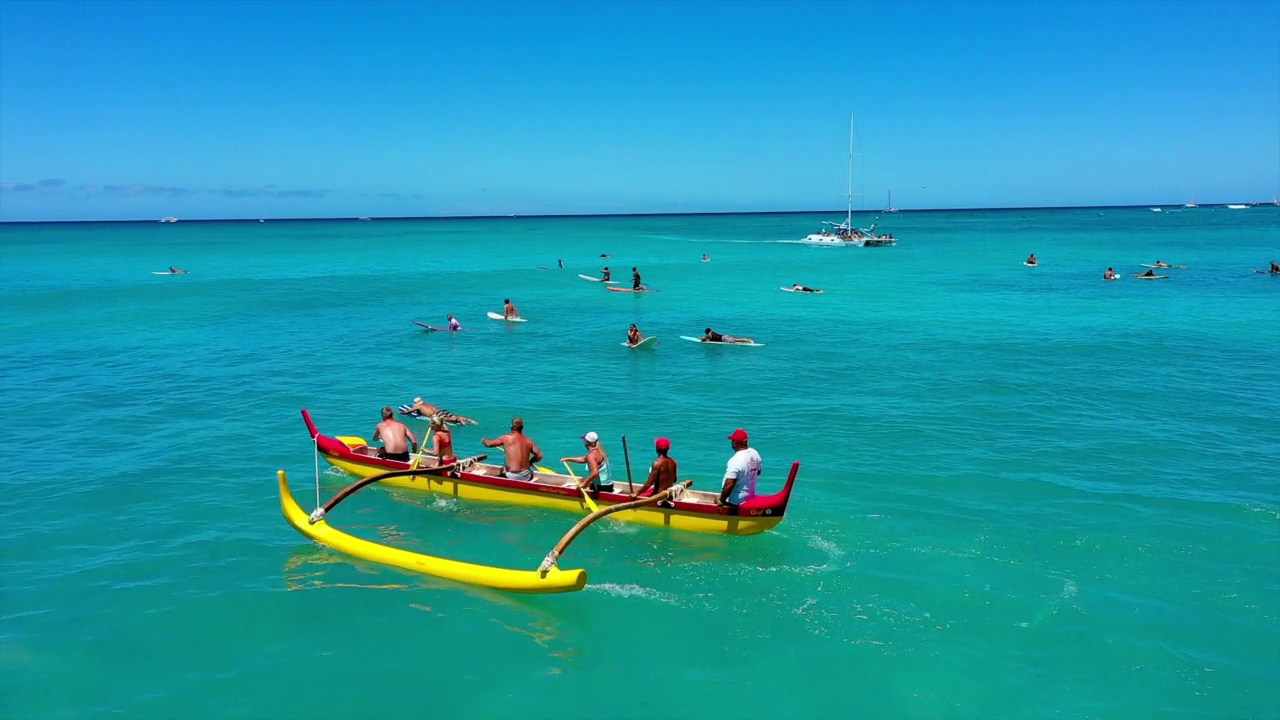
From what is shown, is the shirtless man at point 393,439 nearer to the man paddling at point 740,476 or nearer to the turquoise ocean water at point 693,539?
the turquoise ocean water at point 693,539

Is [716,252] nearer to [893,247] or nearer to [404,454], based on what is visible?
[893,247]

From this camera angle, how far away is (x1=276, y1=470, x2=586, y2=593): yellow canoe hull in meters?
13.5

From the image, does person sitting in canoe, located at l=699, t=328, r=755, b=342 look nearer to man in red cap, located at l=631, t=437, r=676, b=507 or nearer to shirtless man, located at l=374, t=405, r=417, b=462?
shirtless man, located at l=374, t=405, r=417, b=462

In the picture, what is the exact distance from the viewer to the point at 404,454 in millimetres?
18750

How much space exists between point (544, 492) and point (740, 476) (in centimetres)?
426

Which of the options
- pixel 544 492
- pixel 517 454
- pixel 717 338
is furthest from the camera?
pixel 717 338

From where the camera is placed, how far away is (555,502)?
17.1 metres

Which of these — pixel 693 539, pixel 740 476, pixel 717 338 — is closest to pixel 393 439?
pixel 693 539

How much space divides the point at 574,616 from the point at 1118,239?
129 meters

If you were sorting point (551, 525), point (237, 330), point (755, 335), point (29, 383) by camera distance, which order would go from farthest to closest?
point (237, 330)
point (755, 335)
point (29, 383)
point (551, 525)

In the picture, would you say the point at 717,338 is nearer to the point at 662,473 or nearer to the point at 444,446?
the point at 444,446

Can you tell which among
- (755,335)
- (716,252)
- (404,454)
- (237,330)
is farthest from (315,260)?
(404,454)

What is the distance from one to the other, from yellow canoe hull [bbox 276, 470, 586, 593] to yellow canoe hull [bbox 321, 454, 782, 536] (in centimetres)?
245

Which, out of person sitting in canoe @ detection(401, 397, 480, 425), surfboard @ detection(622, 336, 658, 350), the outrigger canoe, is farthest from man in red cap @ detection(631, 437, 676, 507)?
surfboard @ detection(622, 336, 658, 350)
